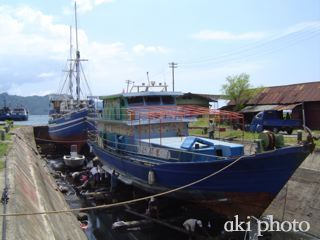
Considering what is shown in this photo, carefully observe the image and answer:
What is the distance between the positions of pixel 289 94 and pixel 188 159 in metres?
22.0

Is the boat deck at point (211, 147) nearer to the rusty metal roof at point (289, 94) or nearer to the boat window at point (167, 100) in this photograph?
the boat window at point (167, 100)

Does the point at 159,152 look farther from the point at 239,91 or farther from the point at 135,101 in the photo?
the point at 239,91

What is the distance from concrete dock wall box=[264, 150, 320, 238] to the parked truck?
11840mm

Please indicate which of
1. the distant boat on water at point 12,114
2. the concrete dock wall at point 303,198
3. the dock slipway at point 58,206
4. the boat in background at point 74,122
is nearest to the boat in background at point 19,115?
the distant boat on water at point 12,114

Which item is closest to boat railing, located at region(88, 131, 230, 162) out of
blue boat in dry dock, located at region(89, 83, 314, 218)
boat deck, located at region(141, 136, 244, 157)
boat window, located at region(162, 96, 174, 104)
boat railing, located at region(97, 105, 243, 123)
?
blue boat in dry dock, located at region(89, 83, 314, 218)

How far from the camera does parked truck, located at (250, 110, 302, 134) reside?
29453mm

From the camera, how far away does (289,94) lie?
34.3 metres

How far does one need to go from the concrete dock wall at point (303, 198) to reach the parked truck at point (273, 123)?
11840mm

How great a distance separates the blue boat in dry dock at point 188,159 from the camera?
Result: 1279 centimetres

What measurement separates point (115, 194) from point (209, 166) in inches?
381

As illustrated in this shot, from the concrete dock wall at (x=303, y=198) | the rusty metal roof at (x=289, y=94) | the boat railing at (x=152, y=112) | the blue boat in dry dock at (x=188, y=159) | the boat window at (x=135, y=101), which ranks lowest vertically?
the concrete dock wall at (x=303, y=198)

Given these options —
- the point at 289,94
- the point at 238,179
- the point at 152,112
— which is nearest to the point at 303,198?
the point at 238,179

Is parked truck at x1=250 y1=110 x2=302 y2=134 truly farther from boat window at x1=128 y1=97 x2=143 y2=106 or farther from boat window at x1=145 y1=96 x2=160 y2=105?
boat window at x1=128 y1=97 x2=143 y2=106

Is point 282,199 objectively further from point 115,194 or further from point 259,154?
point 115,194
